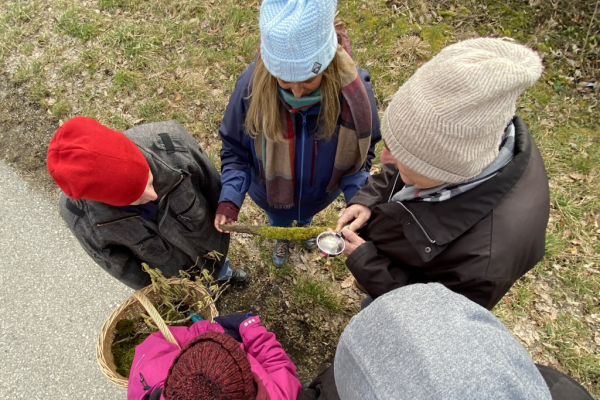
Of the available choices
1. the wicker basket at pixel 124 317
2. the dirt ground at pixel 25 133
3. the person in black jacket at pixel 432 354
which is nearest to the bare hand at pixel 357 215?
the wicker basket at pixel 124 317

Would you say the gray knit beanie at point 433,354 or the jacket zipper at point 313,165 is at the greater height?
the gray knit beanie at point 433,354

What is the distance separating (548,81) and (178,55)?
4717 mm

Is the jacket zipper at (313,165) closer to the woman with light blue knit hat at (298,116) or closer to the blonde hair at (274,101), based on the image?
the woman with light blue knit hat at (298,116)

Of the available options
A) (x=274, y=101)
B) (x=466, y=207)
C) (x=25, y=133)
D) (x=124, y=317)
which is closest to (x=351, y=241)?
(x=466, y=207)

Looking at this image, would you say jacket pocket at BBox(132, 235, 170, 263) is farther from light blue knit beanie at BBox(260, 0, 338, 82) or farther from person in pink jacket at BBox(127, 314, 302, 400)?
light blue knit beanie at BBox(260, 0, 338, 82)

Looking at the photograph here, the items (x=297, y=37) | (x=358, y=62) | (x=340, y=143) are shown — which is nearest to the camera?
(x=297, y=37)

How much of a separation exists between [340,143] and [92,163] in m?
1.30

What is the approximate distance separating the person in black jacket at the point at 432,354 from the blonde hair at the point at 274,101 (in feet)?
3.84

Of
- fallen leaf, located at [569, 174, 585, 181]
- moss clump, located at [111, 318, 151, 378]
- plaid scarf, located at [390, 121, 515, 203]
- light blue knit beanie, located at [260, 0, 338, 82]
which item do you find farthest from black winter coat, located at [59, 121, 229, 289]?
fallen leaf, located at [569, 174, 585, 181]

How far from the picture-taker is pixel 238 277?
3188mm

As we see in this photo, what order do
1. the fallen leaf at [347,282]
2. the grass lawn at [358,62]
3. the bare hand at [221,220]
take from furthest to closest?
the fallen leaf at [347,282]
the grass lawn at [358,62]
the bare hand at [221,220]

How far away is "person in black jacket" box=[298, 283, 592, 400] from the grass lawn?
2112 millimetres

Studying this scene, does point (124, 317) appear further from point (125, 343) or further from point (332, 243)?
point (332, 243)

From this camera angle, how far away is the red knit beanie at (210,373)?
50.4 inches
